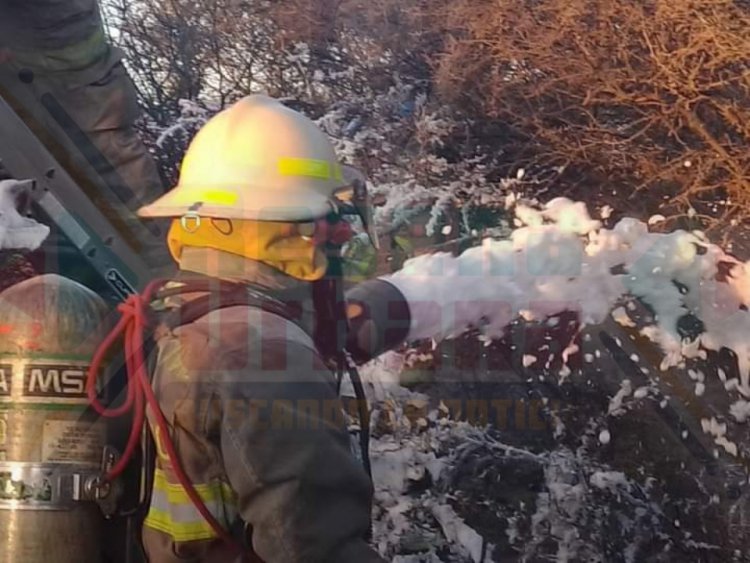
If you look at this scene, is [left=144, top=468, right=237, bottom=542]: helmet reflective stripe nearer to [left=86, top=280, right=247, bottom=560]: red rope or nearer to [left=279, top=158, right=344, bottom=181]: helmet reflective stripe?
[left=86, top=280, right=247, bottom=560]: red rope

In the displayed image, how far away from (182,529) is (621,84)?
2.25 m

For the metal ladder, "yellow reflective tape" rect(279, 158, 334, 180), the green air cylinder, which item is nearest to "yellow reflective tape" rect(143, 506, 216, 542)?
the green air cylinder

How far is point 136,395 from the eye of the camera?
1.85 meters

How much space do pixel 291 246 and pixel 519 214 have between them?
6.10 feet

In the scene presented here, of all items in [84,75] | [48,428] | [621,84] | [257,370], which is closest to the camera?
[257,370]

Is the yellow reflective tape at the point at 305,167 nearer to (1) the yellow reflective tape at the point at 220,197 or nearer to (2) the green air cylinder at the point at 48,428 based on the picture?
(1) the yellow reflective tape at the point at 220,197

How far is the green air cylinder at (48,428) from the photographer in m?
1.91

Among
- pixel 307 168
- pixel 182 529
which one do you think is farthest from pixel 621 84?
pixel 182 529

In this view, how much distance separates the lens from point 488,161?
3.64 m

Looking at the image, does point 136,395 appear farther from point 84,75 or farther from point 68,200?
point 84,75

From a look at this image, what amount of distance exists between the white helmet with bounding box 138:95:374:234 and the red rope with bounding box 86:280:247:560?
6.9 inches

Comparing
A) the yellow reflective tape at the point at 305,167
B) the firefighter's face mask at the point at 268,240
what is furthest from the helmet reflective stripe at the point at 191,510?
the yellow reflective tape at the point at 305,167

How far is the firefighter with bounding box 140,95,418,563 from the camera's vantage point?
163 cm

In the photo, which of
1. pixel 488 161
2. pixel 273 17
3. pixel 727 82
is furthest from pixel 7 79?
pixel 727 82
